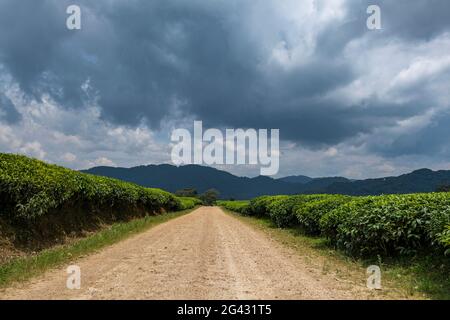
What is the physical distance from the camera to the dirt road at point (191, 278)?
24.3 ft

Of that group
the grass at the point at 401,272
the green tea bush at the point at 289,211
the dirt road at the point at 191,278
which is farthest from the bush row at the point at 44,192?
the green tea bush at the point at 289,211

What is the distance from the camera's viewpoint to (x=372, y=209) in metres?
12.5

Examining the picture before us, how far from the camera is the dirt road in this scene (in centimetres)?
740

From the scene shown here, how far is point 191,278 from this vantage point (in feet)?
28.9

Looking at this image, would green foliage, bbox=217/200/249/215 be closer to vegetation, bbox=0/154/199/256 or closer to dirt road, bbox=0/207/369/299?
vegetation, bbox=0/154/199/256

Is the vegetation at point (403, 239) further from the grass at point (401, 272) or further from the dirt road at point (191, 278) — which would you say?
the dirt road at point (191, 278)

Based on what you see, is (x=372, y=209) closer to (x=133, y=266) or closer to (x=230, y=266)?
(x=230, y=266)

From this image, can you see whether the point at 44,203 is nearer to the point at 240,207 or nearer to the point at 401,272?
the point at 401,272

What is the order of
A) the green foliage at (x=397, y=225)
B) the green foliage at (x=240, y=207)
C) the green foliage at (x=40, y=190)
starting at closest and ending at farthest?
the green foliage at (x=397, y=225) → the green foliage at (x=40, y=190) → the green foliage at (x=240, y=207)

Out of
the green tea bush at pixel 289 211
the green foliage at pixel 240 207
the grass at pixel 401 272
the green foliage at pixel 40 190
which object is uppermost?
the green foliage at pixel 40 190

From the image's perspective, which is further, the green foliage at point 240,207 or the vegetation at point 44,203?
the green foliage at point 240,207

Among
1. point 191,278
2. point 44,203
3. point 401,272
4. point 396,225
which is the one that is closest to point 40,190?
point 44,203
